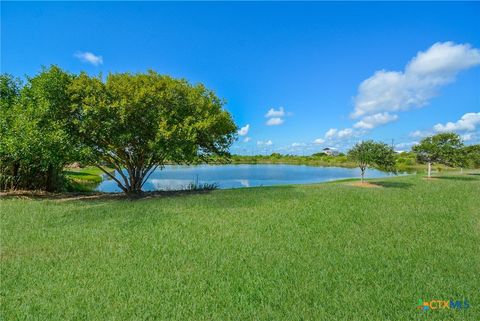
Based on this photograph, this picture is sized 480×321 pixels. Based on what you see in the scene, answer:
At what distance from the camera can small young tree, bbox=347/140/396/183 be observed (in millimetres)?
20545

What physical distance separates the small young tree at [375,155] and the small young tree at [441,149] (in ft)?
24.6

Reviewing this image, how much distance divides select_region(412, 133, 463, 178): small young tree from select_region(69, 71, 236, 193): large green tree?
19.9 meters

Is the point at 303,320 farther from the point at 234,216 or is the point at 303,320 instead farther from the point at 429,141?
the point at 429,141

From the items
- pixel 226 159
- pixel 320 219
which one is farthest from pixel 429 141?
pixel 320 219

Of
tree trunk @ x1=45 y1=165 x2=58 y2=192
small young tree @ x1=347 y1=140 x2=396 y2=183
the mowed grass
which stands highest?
small young tree @ x1=347 y1=140 x2=396 y2=183

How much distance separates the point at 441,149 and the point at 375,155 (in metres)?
9.46

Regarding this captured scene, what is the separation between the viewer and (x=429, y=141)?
26.6 m

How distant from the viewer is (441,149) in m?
25.5

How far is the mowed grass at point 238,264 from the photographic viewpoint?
13.9ft

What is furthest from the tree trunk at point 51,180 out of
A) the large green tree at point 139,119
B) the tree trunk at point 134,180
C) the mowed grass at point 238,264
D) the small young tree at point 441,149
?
the small young tree at point 441,149

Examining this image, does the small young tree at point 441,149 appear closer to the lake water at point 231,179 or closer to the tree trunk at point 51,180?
the lake water at point 231,179

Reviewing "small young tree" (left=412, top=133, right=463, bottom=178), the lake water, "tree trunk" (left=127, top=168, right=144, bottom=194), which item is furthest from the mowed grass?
"small young tree" (left=412, top=133, right=463, bottom=178)

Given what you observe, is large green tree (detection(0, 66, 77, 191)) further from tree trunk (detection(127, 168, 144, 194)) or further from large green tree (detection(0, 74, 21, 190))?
tree trunk (detection(127, 168, 144, 194))

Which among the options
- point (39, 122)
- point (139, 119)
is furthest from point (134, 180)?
point (39, 122)
